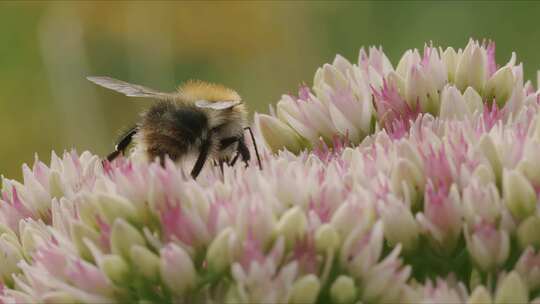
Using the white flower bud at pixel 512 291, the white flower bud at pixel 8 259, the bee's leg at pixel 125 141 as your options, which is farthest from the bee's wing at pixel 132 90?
the white flower bud at pixel 512 291

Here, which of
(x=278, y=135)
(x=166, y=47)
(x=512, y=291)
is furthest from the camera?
(x=166, y=47)

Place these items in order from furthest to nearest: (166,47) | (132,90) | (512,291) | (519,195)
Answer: (166,47), (132,90), (519,195), (512,291)

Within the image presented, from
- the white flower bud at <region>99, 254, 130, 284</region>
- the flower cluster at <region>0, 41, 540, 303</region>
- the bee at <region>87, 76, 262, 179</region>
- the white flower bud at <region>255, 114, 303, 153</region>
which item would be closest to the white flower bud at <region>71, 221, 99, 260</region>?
the flower cluster at <region>0, 41, 540, 303</region>

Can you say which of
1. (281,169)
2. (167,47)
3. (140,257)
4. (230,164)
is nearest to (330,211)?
(281,169)

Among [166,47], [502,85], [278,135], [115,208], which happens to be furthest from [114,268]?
[166,47]

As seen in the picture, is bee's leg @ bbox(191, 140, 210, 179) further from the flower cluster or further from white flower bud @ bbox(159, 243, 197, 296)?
white flower bud @ bbox(159, 243, 197, 296)

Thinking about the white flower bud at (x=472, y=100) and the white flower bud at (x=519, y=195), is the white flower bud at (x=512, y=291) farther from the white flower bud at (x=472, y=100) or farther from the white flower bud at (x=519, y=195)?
the white flower bud at (x=472, y=100)

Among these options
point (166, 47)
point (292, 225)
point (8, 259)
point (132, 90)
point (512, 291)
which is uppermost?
point (166, 47)

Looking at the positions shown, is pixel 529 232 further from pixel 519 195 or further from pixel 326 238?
pixel 326 238

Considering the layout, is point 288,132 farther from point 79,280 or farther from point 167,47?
point 167,47
